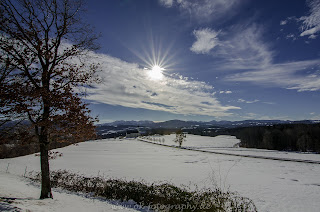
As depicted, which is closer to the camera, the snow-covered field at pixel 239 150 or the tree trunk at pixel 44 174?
the tree trunk at pixel 44 174

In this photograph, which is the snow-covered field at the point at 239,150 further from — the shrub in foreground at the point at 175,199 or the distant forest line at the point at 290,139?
the shrub in foreground at the point at 175,199

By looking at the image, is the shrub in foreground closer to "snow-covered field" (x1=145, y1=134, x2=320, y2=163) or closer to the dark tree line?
"snow-covered field" (x1=145, y1=134, x2=320, y2=163)

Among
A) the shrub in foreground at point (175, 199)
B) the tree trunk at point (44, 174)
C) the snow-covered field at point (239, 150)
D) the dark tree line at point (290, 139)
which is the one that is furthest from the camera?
the dark tree line at point (290, 139)

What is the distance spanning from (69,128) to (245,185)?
18.3 m

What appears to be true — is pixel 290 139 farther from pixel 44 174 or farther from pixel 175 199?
pixel 44 174

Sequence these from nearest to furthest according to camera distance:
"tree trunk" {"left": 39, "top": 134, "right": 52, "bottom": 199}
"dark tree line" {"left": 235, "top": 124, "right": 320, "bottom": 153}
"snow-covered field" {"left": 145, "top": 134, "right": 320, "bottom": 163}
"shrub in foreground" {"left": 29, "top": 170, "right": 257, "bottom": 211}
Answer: "shrub in foreground" {"left": 29, "top": 170, "right": 257, "bottom": 211} < "tree trunk" {"left": 39, "top": 134, "right": 52, "bottom": 199} < "snow-covered field" {"left": 145, "top": 134, "right": 320, "bottom": 163} < "dark tree line" {"left": 235, "top": 124, "right": 320, "bottom": 153}

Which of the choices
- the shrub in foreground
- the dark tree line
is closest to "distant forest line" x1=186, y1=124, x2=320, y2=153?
the dark tree line

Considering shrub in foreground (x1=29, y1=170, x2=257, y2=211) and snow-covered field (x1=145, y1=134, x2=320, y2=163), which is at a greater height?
shrub in foreground (x1=29, y1=170, x2=257, y2=211)

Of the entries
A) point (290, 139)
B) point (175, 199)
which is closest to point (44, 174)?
point (175, 199)

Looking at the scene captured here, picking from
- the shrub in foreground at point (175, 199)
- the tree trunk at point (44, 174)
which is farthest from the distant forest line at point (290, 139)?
the tree trunk at point (44, 174)

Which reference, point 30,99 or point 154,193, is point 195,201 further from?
point 30,99

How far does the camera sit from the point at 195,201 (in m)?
10.1

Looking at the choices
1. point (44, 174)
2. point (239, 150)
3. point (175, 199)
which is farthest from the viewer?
point (239, 150)

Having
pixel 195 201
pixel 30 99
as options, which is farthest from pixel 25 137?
pixel 195 201
